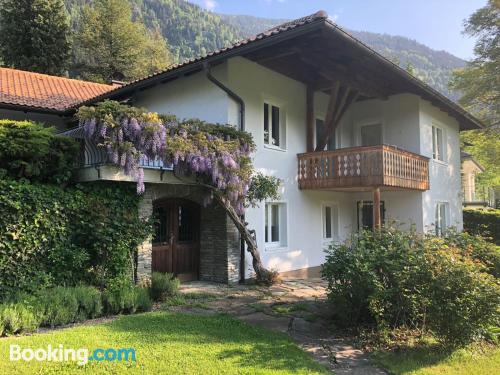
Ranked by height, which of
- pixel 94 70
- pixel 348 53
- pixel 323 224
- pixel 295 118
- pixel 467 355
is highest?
pixel 94 70

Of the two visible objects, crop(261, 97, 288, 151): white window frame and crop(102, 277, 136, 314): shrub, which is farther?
crop(261, 97, 288, 151): white window frame

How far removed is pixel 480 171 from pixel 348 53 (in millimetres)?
41019

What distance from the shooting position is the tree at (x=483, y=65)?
67.8 ft

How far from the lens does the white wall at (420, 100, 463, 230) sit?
49.2 ft

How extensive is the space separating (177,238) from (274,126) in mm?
4638

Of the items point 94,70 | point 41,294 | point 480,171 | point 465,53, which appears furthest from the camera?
point 480,171

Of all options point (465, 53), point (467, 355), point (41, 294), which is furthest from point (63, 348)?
point (465, 53)

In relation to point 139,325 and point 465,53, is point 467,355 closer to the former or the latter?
point 139,325

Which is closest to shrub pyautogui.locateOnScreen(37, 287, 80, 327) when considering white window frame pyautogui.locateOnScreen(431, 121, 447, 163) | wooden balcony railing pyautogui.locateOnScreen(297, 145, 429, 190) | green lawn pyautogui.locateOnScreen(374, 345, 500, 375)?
green lawn pyautogui.locateOnScreen(374, 345, 500, 375)

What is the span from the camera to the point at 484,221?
21.6 m

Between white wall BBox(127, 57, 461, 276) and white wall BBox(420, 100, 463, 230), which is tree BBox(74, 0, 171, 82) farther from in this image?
white wall BBox(420, 100, 463, 230)

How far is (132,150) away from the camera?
26.4 feet

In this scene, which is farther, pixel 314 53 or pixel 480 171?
pixel 480 171

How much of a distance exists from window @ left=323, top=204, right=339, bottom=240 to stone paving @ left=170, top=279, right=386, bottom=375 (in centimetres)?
398
